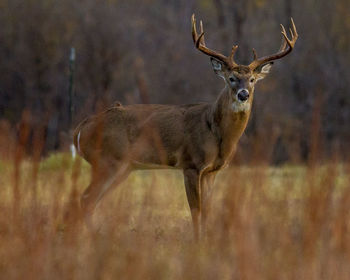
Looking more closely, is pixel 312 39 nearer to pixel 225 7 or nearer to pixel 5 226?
pixel 225 7

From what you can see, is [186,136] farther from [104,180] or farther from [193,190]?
[104,180]

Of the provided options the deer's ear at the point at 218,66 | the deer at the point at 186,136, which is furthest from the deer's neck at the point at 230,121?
the deer's ear at the point at 218,66

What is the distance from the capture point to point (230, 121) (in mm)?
8609

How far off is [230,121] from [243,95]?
0.42 metres

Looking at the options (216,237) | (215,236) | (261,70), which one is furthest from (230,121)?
(215,236)

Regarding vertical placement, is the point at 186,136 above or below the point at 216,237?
above

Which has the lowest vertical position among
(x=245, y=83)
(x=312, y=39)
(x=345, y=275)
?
(x=345, y=275)

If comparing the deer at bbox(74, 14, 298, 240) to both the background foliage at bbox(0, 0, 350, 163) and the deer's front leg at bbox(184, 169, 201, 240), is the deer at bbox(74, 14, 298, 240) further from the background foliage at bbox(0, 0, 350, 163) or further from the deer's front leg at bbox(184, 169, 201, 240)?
the background foliage at bbox(0, 0, 350, 163)

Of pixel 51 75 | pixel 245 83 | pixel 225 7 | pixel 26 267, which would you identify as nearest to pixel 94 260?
pixel 26 267

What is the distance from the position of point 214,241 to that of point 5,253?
1123 mm

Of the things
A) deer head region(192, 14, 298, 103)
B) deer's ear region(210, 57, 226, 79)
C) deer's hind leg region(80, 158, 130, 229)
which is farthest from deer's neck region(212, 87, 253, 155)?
deer's hind leg region(80, 158, 130, 229)

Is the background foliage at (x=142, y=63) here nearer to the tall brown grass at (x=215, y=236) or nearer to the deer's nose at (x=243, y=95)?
the deer's nose at (x=243, y=95)

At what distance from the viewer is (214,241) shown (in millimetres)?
4676

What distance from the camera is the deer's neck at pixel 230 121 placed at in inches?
336
